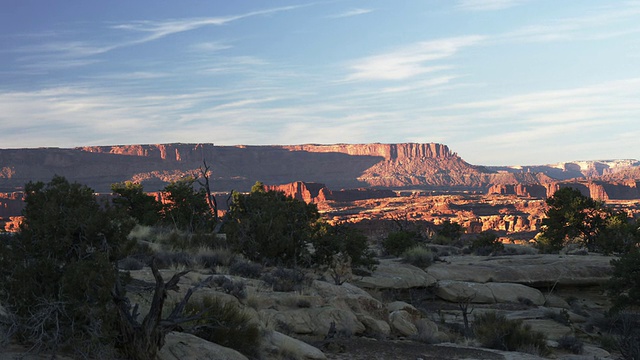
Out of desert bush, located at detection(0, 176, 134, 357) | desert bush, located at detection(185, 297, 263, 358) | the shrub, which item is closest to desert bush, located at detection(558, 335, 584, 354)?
the shrub

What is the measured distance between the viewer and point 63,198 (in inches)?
352

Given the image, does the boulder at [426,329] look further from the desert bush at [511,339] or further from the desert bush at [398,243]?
the desert bush at [398,243]

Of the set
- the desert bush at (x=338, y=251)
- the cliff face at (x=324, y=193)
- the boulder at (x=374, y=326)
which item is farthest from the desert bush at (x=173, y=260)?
the cliff face at (x=324, y=193)

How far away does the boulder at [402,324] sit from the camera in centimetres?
1467

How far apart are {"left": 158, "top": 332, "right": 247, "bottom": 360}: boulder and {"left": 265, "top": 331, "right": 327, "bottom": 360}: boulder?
1162 millimetres

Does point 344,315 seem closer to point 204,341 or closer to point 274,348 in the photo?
point 274,348

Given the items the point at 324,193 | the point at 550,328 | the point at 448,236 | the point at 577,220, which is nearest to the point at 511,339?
the point at 550,328

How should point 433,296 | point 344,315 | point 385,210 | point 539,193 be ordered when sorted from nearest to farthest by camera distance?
1. point 344,315
2. point 433,296
3. point 385,210
4. point 539,193

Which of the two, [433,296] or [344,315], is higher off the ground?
[344,315]

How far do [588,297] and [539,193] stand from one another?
444ft

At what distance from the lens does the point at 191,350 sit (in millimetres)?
8789

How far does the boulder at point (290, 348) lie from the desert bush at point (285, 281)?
3.58 metres

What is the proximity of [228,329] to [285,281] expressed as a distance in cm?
511

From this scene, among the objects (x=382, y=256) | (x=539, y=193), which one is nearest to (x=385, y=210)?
(x=539, y=193)
